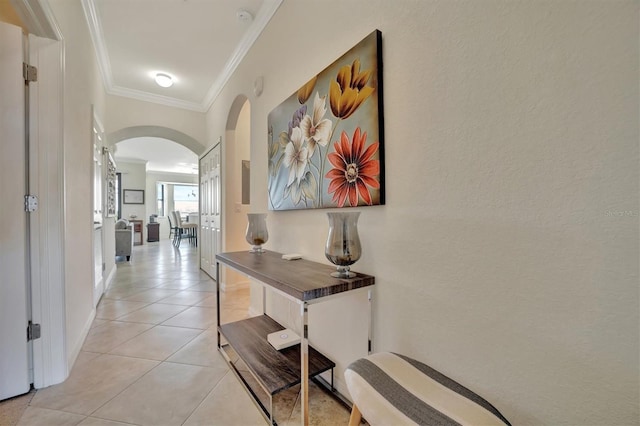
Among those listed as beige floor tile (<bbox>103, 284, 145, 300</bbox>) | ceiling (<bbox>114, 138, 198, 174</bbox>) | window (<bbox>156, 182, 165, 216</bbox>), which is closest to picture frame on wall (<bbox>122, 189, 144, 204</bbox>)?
ceiling (<bbox>114, 138, 198, 174</bbox>)

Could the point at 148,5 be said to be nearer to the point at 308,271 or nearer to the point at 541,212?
the point at 308,271

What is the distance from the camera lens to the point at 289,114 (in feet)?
6.22

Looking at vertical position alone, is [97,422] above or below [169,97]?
below

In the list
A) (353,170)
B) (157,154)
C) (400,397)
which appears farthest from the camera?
(157,154)

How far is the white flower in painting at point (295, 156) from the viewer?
5.73 ft

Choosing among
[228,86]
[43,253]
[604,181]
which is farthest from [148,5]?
[604,181]

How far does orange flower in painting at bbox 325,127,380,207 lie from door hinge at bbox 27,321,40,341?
1821mm

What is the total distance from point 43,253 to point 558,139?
2367 millimetres

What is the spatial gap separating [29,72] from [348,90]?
5.72 ft

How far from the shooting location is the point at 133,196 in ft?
27.8

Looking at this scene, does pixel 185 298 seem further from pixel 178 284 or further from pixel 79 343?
→ pixel 79 343

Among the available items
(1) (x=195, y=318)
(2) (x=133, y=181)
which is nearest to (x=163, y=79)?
(1) (x=195, y=318)

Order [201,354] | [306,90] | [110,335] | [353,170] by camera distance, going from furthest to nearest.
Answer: [110,335] → [201,354] → [306,90] → [353,170]

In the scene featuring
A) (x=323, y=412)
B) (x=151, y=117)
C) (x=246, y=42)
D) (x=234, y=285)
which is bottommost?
(x=323, y=412)
